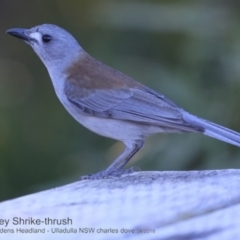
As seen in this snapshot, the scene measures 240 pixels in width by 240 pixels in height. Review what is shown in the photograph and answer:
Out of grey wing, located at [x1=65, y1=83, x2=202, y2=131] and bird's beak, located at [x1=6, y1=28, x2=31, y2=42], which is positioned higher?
bird's beak, located at [x1=6, y1=28, x2=31, y2=42]

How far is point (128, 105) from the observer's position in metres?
4.62

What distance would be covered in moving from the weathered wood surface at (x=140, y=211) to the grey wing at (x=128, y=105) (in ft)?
4.85

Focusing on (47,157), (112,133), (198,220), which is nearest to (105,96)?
(112,133)

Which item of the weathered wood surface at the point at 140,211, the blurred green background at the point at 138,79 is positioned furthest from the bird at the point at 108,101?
the weathered wood surface at the point at 140,211

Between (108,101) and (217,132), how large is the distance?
1032 mm

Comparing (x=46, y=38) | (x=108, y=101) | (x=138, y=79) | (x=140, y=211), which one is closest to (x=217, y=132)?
(x=108, y=101)

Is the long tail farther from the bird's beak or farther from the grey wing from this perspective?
the bird's beak

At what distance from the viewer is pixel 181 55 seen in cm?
605

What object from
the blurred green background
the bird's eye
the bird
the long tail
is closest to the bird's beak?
the bird

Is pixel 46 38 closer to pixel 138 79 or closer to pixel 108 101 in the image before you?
pixel 108 101

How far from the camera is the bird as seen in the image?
435 centimetres

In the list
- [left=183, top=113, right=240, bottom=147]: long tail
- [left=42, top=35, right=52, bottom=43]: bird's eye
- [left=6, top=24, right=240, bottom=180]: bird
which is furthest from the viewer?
[left=42, top=35, right=52, bottom=43]: bird's eye

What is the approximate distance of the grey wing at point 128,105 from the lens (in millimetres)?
4383

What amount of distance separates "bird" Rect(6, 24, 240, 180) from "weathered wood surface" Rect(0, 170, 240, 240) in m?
1.25
